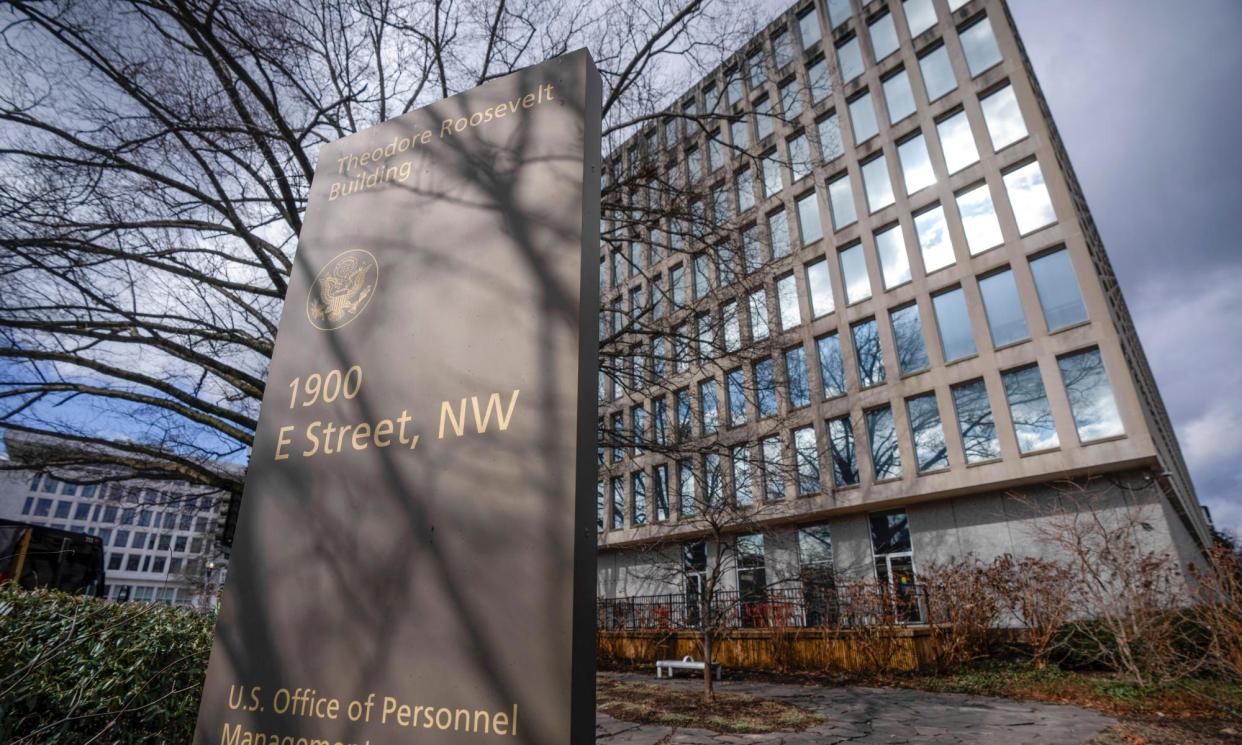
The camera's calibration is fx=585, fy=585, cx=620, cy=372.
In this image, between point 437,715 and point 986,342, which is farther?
point 986,342

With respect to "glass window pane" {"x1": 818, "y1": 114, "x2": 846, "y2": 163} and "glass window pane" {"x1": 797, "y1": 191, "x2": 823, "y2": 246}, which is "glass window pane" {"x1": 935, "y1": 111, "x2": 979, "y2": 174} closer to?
"glass window pane" {"x1": 818, "y1": 114, "x2": 846, "y2": 163}

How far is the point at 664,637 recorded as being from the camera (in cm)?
1543

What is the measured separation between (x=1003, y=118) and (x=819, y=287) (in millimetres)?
7510

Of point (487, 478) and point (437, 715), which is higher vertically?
point (487, 478)

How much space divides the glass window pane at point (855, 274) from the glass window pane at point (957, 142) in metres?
3.79

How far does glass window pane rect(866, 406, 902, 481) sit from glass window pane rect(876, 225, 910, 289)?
4.39 metres

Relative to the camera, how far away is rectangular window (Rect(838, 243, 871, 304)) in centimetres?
2053

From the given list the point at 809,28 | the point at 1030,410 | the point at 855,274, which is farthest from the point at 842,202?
the point at 1030,410

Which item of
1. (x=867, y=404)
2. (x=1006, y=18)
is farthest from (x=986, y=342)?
(x=1006, y=18)

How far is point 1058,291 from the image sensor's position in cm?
1667

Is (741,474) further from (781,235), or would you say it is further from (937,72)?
(937,72)

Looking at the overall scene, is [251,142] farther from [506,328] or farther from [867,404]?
[867,404]

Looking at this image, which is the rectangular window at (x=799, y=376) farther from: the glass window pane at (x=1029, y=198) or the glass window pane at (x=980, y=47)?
the glass window pane at (x=980, y=47)

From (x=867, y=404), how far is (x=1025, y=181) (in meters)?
8.12
